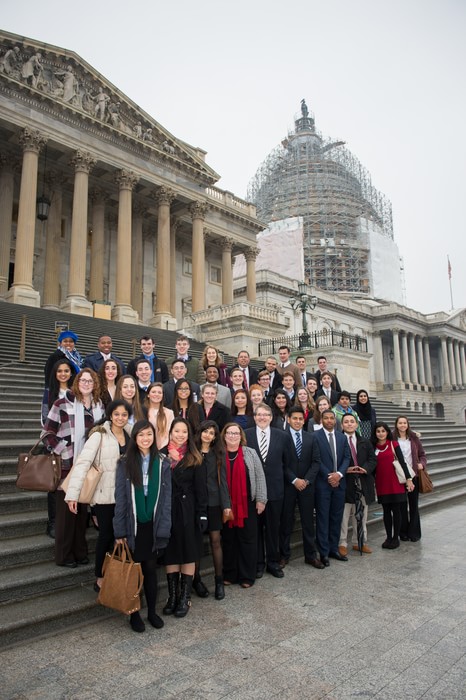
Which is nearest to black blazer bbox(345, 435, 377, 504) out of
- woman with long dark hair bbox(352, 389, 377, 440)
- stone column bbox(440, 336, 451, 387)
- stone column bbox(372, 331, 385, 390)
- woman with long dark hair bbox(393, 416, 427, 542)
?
woman with long dark hair bbox(393, 416, 427, 542)

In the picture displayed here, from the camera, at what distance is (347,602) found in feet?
16.3

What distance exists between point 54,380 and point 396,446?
5.15 meters

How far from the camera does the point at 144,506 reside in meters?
4.39

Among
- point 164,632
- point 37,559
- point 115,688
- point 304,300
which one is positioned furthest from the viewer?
point 304,300

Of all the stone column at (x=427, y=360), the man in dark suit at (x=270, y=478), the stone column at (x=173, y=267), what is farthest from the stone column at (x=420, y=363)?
the man in dark suit at (x=270, y=478)

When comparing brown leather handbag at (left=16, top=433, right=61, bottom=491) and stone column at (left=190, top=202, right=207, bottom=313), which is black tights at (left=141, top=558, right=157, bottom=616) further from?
stone column at (left=190, top=202, right=207, bottom=313)

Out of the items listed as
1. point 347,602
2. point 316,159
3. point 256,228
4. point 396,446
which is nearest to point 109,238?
point 256,228

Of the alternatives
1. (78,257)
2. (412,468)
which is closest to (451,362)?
(78,257)

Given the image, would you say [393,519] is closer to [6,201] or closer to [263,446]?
[263,446]

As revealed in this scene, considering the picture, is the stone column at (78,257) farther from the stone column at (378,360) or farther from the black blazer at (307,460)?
the stone column at (378,360)

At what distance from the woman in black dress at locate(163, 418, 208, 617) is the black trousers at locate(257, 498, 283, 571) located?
1.12 metres

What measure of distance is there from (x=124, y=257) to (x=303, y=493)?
72.6 feet

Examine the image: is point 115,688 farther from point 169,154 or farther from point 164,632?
point 169,154

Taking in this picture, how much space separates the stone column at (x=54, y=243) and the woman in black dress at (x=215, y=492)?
940 inches
